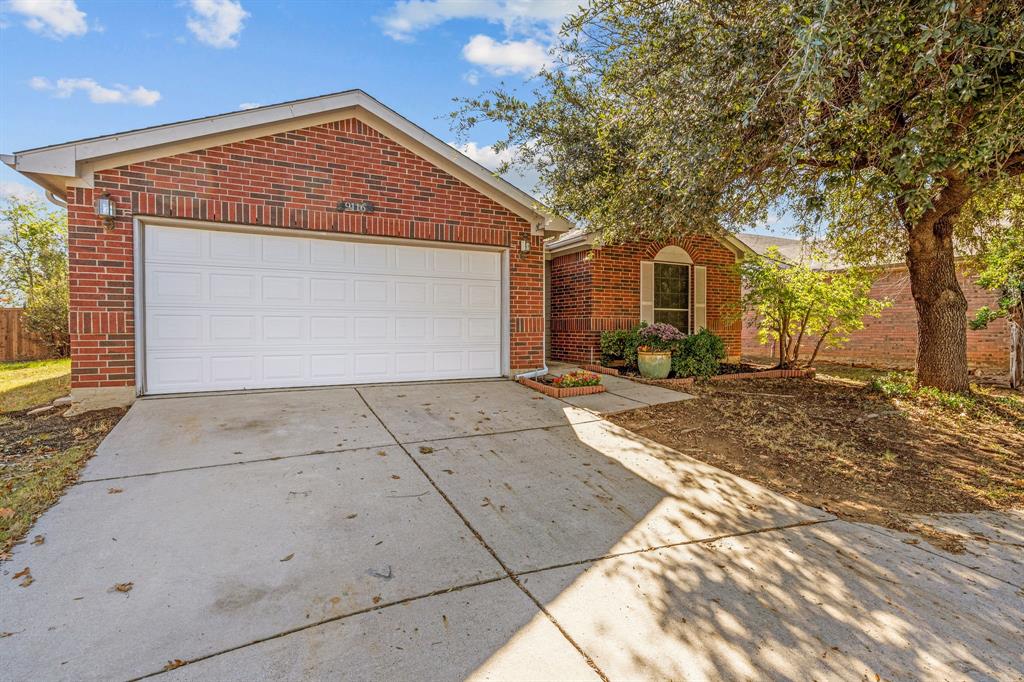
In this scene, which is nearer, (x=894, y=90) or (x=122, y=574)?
(x=122, y=574)

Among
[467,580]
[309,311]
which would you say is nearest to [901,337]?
[309,311]

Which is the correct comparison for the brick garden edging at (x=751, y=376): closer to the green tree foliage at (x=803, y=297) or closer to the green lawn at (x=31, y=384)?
the green tree foliage at (x=803, y=297)

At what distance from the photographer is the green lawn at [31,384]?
255 inches

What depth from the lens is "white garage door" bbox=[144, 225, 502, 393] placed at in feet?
20.0

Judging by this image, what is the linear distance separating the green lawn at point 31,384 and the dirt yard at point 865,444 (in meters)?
7.99

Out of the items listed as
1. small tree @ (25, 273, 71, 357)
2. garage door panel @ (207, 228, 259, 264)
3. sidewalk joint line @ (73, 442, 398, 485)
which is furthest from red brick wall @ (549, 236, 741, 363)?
small tree @ (25, 273, 71, 357)

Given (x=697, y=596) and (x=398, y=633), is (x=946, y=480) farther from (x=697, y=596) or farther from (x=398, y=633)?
(x=398, y=633)

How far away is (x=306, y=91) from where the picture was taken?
663 cm

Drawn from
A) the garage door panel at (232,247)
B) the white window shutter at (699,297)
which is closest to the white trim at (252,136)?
the garage door panel at (232,247)

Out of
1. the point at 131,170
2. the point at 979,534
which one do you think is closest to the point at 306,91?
the point at 131,170

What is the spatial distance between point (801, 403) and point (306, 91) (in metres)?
8.54

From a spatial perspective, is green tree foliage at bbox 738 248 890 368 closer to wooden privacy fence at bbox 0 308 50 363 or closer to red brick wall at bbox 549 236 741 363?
red brick wall at bbox 549 236 741 363

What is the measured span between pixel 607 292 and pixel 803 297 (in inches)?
148

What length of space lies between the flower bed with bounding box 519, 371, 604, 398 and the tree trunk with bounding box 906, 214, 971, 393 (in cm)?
514
